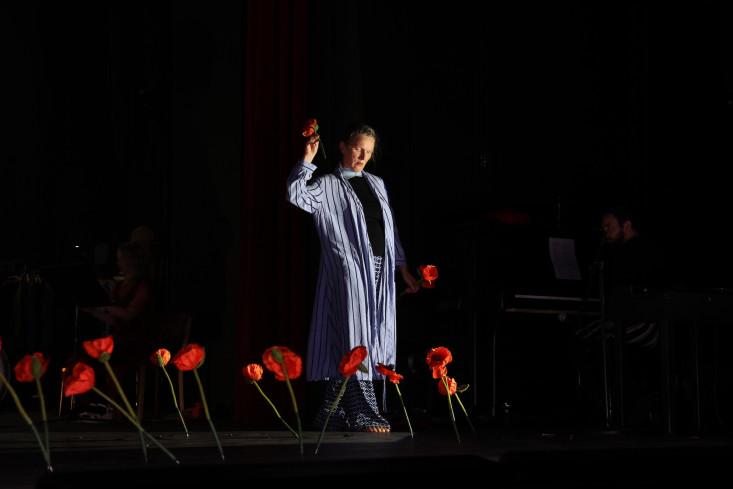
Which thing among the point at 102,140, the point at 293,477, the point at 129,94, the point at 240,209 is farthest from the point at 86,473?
the point at 102,140

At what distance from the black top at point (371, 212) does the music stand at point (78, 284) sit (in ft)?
5.46

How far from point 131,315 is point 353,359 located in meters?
3.54

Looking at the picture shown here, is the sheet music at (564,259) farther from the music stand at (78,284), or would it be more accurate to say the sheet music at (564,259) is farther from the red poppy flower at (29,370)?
the red poppy flower at (29,370)

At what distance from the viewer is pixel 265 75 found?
5582mm

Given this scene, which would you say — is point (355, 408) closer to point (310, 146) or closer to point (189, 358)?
point (310, 146)

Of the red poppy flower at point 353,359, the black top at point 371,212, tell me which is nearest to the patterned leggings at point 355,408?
the black top at point 371,212

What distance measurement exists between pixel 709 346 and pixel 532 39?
7.91 feet

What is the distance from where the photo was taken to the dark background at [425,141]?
554cm

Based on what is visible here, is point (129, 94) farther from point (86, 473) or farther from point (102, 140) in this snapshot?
point (86, 473)

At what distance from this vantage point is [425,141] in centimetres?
594

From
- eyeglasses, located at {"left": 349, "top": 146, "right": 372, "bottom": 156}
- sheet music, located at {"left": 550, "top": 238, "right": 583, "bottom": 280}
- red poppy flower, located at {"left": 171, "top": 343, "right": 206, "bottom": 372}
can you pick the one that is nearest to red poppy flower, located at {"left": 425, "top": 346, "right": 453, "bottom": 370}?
red poppy flower, located at {"left": 171, "top": 343, "right": 206, "bottom": 372}

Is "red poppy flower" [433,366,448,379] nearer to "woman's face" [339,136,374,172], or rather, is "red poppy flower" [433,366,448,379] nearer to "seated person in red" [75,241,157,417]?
"woman's face" [339,136,374,172]

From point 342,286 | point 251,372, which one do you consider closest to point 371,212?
point 342,286

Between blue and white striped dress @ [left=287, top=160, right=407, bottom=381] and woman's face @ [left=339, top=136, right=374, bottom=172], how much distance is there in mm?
86
